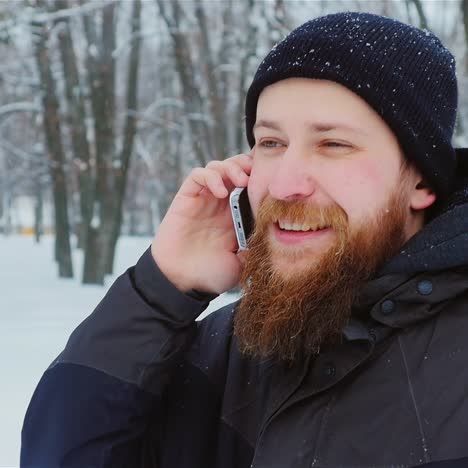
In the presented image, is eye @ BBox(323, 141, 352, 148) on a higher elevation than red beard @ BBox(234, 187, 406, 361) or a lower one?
higher

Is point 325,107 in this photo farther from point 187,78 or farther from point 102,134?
point 187,78

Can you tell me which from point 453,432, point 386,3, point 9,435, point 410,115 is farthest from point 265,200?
point 386,3

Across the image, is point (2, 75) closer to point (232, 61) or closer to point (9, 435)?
point (232, 61)

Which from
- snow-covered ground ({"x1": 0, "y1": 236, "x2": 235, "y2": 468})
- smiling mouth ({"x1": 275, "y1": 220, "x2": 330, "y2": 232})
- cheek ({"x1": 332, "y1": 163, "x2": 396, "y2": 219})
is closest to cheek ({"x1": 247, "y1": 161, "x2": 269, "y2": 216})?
smiling mouth ({"x1": 275, "y1": 220, "x2": 330, "y2": 232})

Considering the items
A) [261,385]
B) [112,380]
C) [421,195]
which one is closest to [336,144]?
[421,195]

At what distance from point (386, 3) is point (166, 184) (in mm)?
22933

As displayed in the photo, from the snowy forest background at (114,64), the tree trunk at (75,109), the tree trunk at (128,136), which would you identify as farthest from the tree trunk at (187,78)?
the tree trunk at (75,109)

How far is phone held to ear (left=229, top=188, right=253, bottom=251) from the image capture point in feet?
6.70

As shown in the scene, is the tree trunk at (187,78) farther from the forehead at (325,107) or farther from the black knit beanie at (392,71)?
the forehead at (325,107)

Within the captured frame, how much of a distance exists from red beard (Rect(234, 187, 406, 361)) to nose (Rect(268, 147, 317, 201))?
0.03 meters

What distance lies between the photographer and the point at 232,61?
15.9 meters

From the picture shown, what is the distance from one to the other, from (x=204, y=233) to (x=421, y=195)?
70 centimetres

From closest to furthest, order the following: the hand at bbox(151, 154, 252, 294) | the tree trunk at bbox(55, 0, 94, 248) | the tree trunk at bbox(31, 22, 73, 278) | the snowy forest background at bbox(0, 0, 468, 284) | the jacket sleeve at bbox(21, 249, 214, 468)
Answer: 1. the jacket sleeve at bbox(21, 249, 214, 468)
2. the hand at bbox(151, 154, 252, 294)
3. the snowy forest background at bbox(0, 0, 468, 284)
4. the tree trunk at bbox(31, 22, 73, 278)
5. the tree trunk at bbox(55, 0, 94, 248)

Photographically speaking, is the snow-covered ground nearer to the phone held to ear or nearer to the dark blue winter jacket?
the dark blue winter jacket
